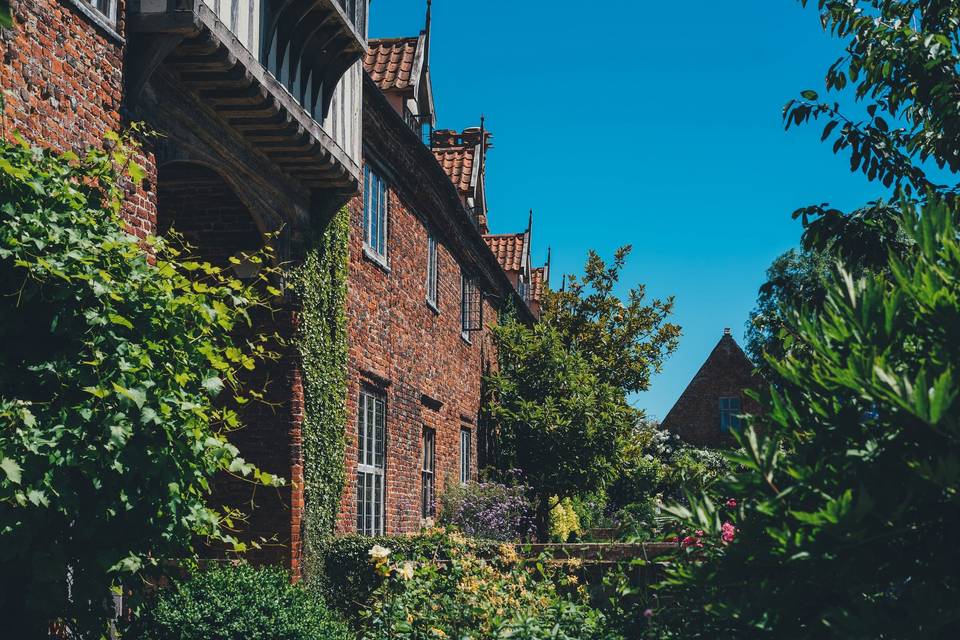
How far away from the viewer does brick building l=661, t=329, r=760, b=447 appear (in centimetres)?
4653

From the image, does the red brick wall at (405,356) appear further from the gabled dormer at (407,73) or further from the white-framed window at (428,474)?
the gabled dormer at (407,73)

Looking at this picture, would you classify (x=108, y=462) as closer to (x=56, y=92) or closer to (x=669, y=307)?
(x=56, y=92)

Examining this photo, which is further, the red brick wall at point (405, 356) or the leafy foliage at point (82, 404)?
the red brick wall at point (405, 356)

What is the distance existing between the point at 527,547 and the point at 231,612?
10.0 feet

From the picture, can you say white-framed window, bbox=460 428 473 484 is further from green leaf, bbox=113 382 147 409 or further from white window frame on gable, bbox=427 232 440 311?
green leaf, bbox=113 382 147 409

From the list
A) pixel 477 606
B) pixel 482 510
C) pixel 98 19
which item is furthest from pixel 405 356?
pixel 98 19

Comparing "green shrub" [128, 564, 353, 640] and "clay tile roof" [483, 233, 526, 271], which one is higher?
"clay tile roof" [483, 233, 526, 271]

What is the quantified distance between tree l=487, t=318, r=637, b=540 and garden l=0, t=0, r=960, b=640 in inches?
428

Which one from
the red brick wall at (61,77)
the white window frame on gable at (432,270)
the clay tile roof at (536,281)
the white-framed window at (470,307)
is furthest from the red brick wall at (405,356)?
the clay tile roof at (536,281)

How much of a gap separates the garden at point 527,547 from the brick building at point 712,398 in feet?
121

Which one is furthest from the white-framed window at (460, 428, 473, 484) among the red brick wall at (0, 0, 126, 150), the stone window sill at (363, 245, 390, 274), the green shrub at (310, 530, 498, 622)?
the red brick wall at (0, 0, 126, 150)

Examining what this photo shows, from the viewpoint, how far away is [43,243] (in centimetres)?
546

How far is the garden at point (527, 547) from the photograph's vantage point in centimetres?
309

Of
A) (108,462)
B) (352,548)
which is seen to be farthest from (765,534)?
(352,548)
